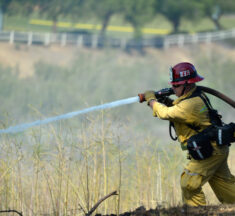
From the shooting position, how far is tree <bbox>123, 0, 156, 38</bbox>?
162ft

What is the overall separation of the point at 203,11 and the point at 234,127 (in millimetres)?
49273

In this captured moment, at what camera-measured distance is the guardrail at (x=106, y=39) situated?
138 feet

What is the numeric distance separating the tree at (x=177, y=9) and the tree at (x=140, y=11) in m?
1.14

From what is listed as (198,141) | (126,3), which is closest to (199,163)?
(198,141)

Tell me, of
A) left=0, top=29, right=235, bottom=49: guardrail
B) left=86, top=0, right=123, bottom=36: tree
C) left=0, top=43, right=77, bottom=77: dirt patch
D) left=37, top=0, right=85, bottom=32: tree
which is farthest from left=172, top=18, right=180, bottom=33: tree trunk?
left=0, top=43, right=77, bottom=77: dirt patch

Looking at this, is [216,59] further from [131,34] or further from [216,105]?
[216,105]

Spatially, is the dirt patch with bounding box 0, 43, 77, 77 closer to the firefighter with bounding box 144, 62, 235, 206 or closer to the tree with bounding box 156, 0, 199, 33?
the tree with bounding box 156, 0, 199, 33

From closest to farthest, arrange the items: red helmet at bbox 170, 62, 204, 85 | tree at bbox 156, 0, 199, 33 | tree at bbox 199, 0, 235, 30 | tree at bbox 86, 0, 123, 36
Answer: red helmet at bbox 170, 62, 204, 85 → tree at bbox 156, 0, 199, 33 → tree at bbox 86, 0, 123, 36 → tree at bbox 199, 0, 235, 30

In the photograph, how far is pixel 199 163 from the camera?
4.34 meters

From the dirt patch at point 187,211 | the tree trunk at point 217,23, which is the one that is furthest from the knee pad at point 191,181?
the tree trunk at point 217,23

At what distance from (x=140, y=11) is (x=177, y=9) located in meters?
4.22

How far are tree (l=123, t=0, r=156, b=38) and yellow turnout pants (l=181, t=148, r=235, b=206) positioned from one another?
149 feet

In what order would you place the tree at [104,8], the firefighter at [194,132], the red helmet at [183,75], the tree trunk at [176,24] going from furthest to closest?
the tree trunk at [176,24]
the tree at [104,8]
the red helmet at [183,75]
the firefighter at [194,132]

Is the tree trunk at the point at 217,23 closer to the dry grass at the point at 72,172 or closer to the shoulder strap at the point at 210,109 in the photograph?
the dry grass at the point at 72,172
